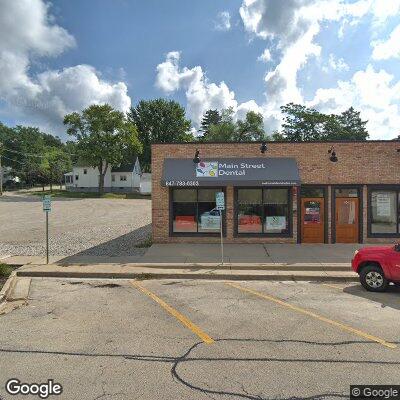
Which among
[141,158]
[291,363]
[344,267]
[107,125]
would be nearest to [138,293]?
[291,363]

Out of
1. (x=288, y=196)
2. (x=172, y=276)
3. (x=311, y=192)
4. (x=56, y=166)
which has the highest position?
(x=56, y=166)

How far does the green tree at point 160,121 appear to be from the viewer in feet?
239

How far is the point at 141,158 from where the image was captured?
80.0 meters

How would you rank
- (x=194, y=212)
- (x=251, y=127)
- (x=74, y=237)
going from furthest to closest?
(x=251, y=127) → (x=74, y=237) → (x=194, y=212)

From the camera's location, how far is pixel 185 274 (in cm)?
1149

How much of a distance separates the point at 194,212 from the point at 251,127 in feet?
168

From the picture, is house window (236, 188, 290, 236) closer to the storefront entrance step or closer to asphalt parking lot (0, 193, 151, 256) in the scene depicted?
the storefront entrance step

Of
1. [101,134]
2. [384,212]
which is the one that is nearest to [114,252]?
[384,212]

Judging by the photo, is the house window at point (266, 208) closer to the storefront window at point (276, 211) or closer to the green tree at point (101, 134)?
the storefront window at point (276, 211)

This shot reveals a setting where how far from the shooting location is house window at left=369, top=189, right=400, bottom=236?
1688cm

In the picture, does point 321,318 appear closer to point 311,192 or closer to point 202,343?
point 202,343

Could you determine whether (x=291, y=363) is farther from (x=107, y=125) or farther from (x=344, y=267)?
(x=107, y=125)

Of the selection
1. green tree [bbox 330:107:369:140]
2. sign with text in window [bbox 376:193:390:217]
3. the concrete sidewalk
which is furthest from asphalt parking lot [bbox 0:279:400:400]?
green tree [bbox 330:107:369:140]

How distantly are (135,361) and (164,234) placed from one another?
11.6 m
